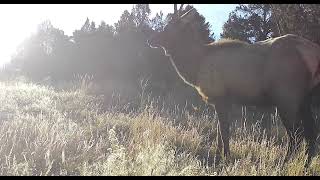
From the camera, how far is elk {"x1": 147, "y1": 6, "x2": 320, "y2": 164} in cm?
717

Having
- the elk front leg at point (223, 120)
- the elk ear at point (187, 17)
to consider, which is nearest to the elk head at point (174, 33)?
the elk ear at point (187, 17)

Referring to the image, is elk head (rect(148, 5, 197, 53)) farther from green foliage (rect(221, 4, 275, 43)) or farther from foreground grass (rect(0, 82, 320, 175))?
green foliage (rect(221, 4, 275, 43))

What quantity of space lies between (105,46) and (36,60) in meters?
7.06

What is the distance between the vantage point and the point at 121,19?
31.9 meters

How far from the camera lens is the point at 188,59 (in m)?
8.04

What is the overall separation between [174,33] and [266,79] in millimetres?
1640

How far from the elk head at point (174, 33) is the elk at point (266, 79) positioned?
1.60ft

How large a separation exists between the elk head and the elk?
488mm

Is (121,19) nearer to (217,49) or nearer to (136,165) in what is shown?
(217,49)

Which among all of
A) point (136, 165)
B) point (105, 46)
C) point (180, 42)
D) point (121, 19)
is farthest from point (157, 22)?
point (136, 165)

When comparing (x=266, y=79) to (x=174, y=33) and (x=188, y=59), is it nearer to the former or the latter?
(x=188, y=59)

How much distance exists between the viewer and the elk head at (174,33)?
803 centimetres

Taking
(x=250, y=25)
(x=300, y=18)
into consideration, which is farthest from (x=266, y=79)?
(x=250, y=25)

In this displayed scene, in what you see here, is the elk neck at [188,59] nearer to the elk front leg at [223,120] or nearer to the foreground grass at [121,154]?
the elk front leg at [223,120]
